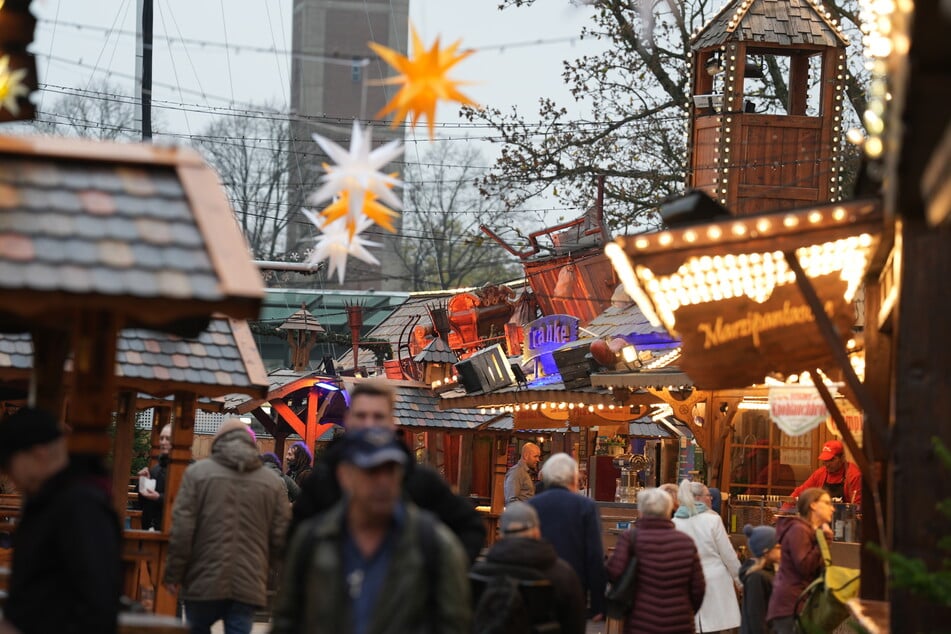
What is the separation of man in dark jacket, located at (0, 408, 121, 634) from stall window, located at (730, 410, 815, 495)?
1698 centimetres

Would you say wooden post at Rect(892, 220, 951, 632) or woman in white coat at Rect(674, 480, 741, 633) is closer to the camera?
wooden post at Rect(892, 220, 951, 632)

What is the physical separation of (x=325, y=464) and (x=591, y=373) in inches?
480

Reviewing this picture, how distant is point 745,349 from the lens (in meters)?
10.1

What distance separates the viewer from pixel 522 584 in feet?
27.7

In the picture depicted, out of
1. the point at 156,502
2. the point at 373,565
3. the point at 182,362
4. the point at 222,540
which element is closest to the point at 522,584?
the point at 222,540

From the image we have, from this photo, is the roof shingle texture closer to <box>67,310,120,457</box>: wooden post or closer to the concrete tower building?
<box>67,310,120,457</box>: wooden post

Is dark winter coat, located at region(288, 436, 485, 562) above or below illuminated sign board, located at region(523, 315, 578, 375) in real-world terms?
below

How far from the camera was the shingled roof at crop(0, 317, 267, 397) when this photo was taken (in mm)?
12703

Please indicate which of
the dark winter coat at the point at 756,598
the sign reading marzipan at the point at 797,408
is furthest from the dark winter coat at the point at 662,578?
the dark winter coat at the point at 756,598

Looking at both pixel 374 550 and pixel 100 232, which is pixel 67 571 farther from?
pixel 100 232

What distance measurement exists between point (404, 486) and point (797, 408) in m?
5.29

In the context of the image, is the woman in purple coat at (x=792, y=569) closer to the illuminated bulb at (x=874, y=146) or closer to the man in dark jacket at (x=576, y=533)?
the man in dark jacket at (x=576, y=533)

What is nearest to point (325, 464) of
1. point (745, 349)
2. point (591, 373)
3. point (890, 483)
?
point (890, 483)

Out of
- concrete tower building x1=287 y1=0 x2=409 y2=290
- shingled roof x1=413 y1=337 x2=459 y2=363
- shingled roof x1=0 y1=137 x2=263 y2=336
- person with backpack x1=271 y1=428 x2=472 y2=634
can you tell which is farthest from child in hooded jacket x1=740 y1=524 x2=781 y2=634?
concrete tower building x1=287 y1=0 x2=409 y2=290
